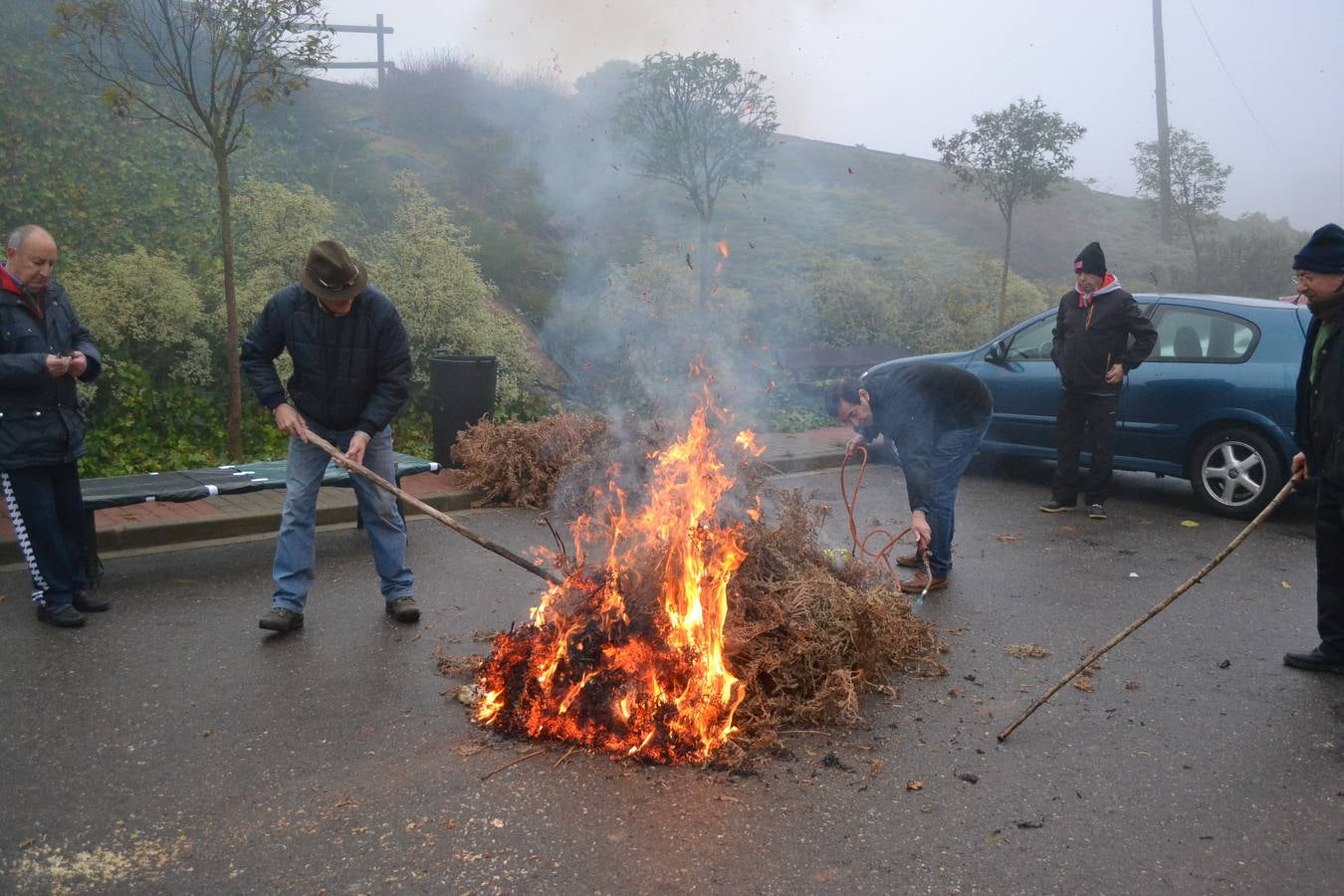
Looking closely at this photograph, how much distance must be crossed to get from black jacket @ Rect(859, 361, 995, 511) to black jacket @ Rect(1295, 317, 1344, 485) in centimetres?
169

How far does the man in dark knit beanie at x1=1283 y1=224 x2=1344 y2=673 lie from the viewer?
4.70 m

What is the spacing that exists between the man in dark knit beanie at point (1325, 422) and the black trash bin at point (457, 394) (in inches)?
249

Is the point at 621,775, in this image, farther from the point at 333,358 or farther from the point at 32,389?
the point at 32,389

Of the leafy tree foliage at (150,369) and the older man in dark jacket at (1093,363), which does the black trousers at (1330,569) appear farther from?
the leafy tree foliage at (150,369)

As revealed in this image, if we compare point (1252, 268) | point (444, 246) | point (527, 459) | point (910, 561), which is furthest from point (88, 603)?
point (1252, 268)

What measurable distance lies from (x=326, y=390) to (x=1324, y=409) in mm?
4846

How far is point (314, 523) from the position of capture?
17.6 ft

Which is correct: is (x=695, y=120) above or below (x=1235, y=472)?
above

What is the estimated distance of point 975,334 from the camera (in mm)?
17906

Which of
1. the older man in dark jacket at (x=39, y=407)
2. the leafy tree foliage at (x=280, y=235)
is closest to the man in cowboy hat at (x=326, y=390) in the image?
the older man in dark jacket at (x=39, y=407)

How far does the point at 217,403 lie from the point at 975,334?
12.7m

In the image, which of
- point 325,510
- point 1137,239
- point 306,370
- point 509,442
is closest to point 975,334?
point 509,442

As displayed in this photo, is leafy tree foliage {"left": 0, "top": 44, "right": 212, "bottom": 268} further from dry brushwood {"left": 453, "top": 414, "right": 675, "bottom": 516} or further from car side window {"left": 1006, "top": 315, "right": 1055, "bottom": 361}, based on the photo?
car side window {"left": 1006, "top": 315, "right": 1055, "bottom": 361}

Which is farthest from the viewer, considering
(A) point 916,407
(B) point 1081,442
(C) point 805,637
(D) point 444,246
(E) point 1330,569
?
(D) point 444,246
